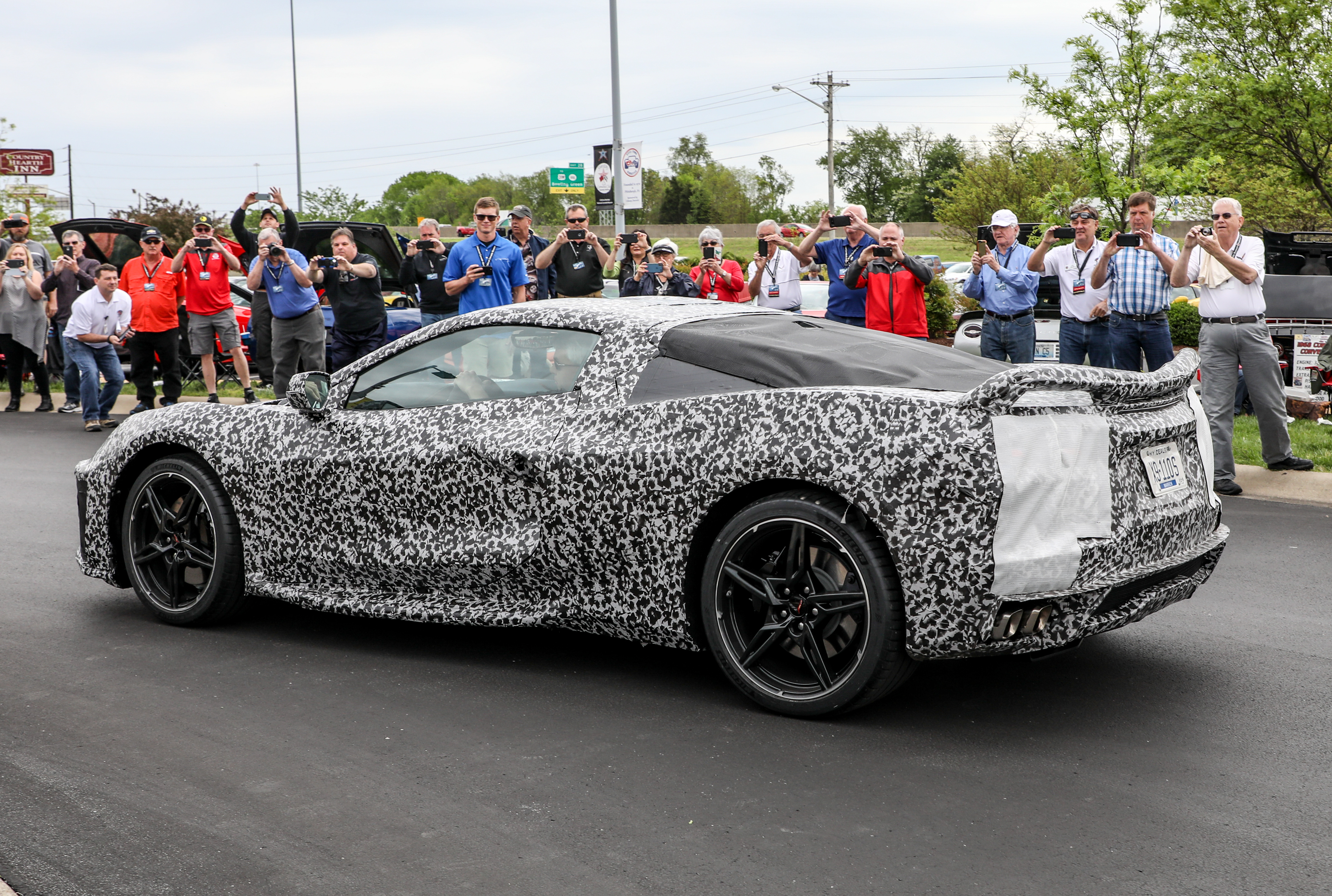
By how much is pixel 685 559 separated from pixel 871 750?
90cm

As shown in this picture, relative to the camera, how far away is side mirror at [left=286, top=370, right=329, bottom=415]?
5371mm

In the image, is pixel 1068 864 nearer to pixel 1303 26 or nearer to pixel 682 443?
pixel 682 443

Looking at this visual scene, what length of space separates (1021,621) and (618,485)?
1445mm

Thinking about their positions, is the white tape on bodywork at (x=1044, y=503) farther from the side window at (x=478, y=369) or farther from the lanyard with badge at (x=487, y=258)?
the lanyard with badge at (x=487, y=258)

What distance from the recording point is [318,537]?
5328mm

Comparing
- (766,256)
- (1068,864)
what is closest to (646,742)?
(1068,864)

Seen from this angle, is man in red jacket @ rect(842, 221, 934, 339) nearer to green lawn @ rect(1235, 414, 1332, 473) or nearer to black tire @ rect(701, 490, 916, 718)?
green lawn @ rect(1235, 414, 1332, 473)

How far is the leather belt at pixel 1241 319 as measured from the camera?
8742mm

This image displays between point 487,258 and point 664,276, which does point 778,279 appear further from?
point 487,258

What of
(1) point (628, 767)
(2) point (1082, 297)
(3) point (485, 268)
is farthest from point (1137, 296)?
(1) point (628, 767)

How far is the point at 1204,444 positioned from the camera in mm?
4797

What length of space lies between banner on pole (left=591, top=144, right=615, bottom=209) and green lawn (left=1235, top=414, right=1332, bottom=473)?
16347 mm

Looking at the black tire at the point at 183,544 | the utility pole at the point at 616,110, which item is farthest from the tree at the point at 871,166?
the black tire at the point at 183,544

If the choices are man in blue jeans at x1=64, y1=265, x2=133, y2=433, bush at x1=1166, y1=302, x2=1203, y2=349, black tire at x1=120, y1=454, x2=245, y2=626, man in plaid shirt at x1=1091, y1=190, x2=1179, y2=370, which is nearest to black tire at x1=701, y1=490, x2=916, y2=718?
black tire at x1=120, y1=454, x2=245, y2=626
